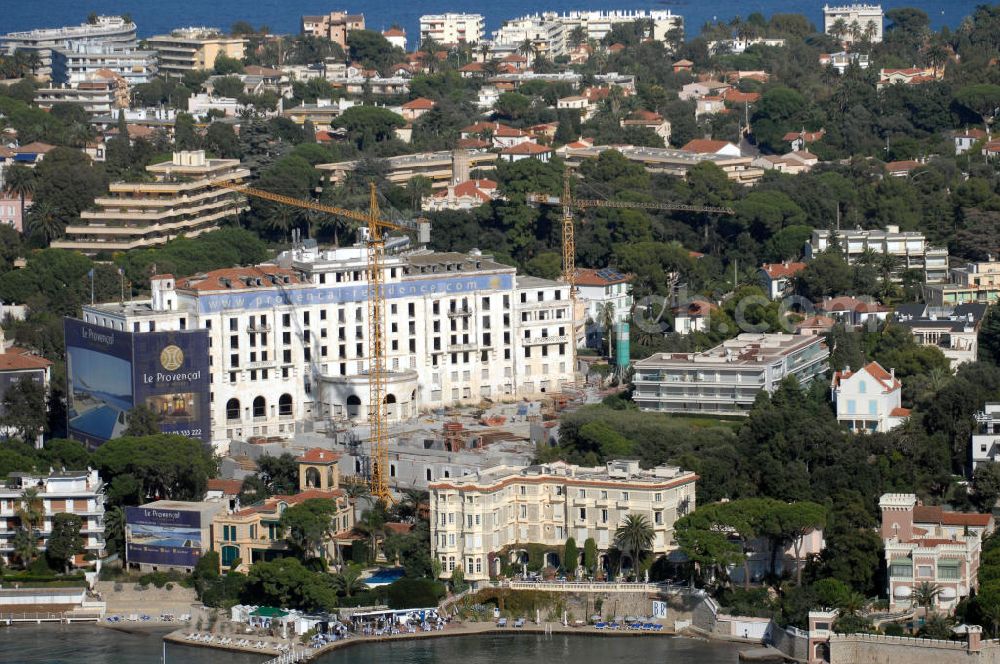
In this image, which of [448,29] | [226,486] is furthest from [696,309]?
[448,29]

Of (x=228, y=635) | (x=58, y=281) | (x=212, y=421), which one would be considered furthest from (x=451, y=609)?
(x=58, y=281)

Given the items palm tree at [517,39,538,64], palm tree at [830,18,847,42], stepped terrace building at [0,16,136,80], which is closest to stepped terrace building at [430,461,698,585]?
stepped terrace building at [0,16,136,80]

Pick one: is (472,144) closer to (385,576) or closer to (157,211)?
(157,211)

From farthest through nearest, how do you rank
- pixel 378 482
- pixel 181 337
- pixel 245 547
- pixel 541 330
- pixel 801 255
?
pixel 801 255 → pixel 541 330 → pixel 181 337 → pixel 378 482 → pixel 245 547

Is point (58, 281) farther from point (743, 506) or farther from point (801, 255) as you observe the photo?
point (743, 506)

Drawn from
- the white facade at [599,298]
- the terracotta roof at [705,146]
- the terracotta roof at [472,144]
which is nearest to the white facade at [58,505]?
the white facade at [599,298]

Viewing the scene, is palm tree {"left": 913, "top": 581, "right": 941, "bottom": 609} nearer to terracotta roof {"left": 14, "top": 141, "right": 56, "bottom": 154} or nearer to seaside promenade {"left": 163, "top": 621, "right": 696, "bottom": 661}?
seaside promenade {"left": 163, "top": 621, "right": 696, "bottom": 661}
